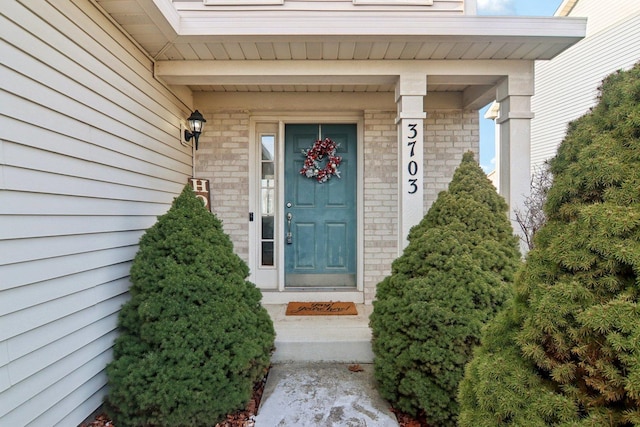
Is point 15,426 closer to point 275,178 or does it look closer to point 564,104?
point 275,178

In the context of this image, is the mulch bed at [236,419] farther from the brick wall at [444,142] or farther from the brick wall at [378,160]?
the brick wall at [444,142]

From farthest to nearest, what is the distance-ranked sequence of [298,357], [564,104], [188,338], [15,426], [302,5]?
[564,104], [302,5], [298,357], [188,338], [15,426]

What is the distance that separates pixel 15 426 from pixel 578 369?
221 cm

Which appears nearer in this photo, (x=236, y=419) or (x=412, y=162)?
(x=236, y=419)

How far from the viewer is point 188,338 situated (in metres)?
1.96

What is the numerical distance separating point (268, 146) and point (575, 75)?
810cm

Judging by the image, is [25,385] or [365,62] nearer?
[25,385]

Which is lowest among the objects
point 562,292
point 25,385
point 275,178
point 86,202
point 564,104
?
point 25,385

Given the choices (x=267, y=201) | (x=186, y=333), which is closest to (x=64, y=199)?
(x=186, y=333)

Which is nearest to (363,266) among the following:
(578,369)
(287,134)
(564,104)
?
(287,134)

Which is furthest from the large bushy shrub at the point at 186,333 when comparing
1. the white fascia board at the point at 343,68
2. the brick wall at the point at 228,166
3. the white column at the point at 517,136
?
the white column at the point at 517,136

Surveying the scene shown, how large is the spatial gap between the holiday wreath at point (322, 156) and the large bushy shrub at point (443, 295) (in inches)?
65.0

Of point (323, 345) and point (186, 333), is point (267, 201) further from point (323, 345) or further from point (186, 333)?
→ point (186, 333)

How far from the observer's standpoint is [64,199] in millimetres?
1799
